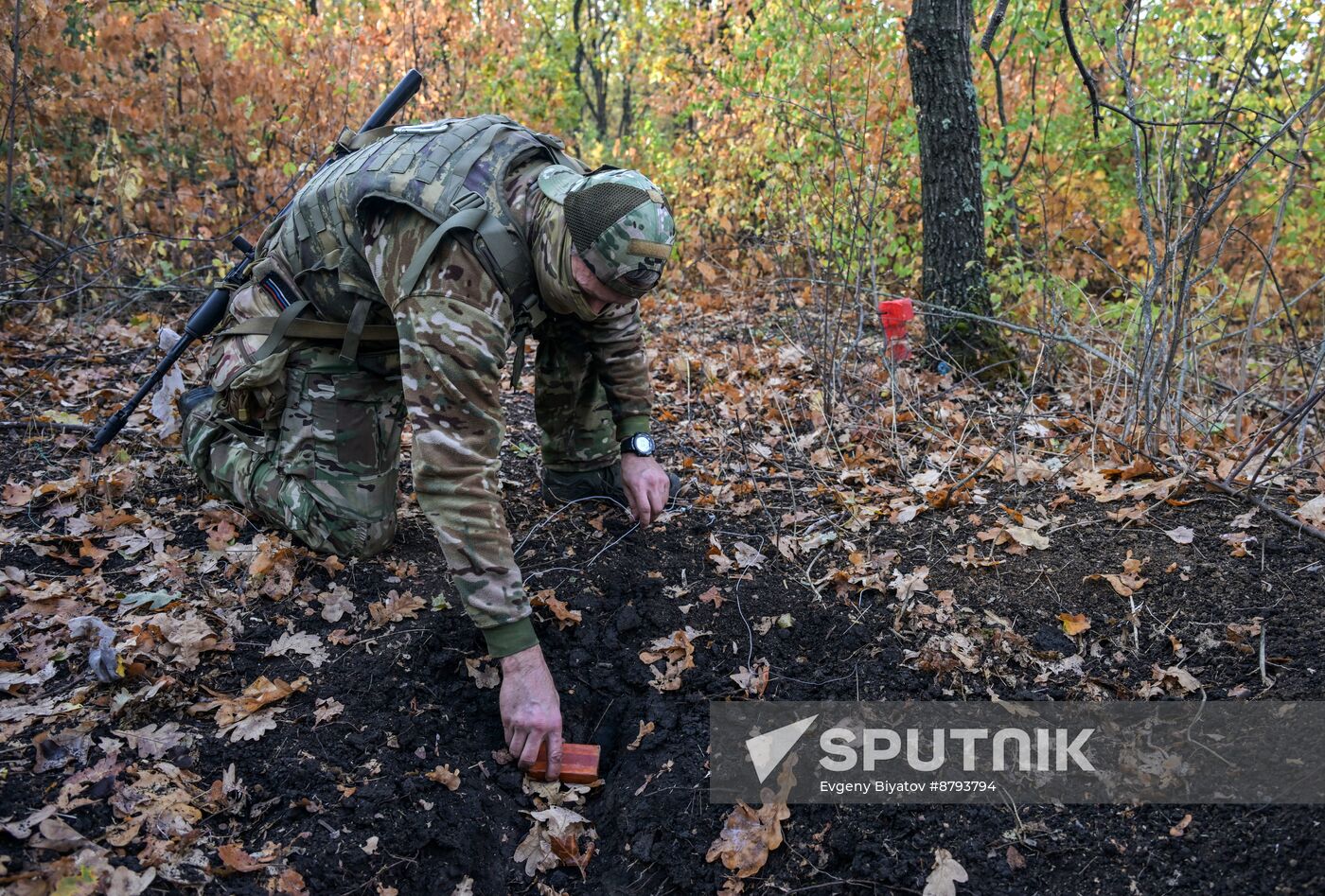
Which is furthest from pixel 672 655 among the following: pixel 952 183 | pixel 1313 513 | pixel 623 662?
pixel 952 183

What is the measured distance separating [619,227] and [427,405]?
28.4 inches

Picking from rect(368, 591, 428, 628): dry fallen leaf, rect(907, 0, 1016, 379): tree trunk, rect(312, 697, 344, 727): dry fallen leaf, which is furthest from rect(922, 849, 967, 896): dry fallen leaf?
rect(907, 0, 1016, 379): tree trunk

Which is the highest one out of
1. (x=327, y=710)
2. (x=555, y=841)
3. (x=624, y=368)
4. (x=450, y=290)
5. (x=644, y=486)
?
(x=450, y=290)

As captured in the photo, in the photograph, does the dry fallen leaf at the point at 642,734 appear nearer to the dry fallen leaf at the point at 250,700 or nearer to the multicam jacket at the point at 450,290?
the multicam jacket at the point at 450,290

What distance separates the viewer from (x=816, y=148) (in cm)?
666

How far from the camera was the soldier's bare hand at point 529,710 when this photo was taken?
2395 mm

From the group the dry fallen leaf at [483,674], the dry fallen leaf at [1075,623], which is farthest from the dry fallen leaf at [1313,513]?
the dry fallen leaf at [483,674]

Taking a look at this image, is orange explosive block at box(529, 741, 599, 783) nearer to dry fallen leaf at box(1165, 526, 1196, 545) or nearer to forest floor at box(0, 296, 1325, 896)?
forest floor at box(0, 296, 1325, 896)

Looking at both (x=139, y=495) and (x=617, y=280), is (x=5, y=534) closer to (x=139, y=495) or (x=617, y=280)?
(x=139, y=495)

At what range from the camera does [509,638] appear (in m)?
2.43

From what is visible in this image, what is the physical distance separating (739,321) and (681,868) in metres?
4.59

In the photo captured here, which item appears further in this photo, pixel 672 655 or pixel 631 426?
pixel 631 426

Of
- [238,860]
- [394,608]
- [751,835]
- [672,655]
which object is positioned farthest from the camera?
[394,608]

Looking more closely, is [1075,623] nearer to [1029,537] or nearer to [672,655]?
[1029,537]
